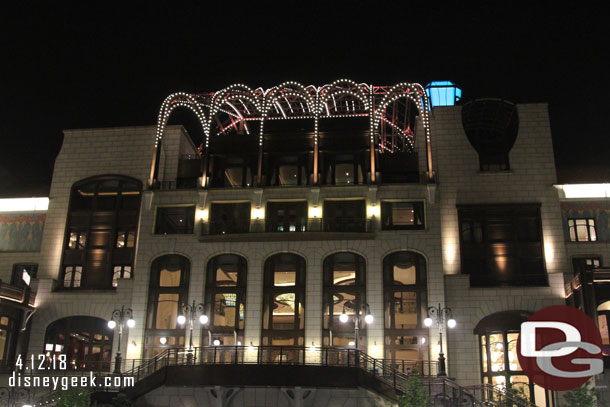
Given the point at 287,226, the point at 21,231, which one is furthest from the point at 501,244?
the point at 21,231

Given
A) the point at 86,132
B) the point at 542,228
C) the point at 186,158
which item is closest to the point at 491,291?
the point at 542,228

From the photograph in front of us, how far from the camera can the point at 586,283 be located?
143ft

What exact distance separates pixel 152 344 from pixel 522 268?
95.9ft

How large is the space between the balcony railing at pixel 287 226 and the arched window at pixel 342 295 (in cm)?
218

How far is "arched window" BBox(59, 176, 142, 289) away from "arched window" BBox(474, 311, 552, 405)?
29032 millimetres

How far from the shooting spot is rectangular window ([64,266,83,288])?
182 ft

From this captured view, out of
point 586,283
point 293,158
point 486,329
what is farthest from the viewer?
point 293,158

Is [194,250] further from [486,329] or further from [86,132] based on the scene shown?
[486,329]

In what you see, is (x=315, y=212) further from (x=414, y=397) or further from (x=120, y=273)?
(x=414, y=397)

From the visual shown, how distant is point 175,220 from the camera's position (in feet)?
180

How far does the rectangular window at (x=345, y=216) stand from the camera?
5212 centimetres

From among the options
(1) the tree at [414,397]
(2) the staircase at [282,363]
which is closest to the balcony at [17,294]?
(2) the staircase at [282,363]

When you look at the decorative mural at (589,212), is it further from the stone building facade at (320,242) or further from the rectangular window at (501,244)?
the rectangular window at (501,244)

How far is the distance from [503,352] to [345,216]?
15792 millimetres
